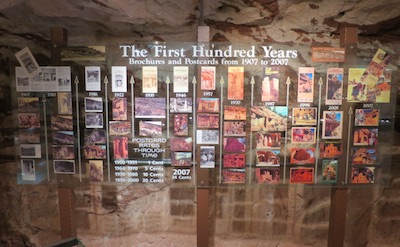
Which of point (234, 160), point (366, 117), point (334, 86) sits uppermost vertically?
point (334, 86)

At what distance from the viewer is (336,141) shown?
2.30 metres

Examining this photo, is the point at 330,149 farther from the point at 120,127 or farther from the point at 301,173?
the point at 120,127

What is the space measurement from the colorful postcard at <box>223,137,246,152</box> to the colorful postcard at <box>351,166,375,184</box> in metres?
0.95

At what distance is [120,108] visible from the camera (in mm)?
2279

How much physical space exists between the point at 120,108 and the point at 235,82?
953 millimetres

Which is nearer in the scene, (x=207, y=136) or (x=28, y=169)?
(x=207, y=136)

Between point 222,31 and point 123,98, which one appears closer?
point 123,98

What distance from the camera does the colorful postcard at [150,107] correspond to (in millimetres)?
2248

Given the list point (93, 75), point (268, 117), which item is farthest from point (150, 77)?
point (268, 117)

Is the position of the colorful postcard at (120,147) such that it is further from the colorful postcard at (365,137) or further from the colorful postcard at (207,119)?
the colorful postcard at (365,137)

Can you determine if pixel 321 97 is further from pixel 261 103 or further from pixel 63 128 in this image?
pixel 63 128

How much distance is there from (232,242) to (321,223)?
86 cm

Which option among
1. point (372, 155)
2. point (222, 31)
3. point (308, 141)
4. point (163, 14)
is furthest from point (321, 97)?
point (163, 14)

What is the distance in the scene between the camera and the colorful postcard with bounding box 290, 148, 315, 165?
7.59 feet
